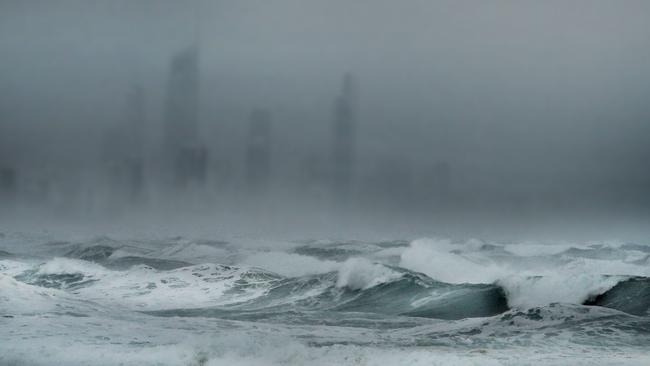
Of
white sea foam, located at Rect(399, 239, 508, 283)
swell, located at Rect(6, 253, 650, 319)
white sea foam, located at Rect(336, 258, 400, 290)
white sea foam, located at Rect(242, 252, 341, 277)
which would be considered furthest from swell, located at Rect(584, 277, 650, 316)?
white sea foam, located at Rect(242, 252, 341, 277)

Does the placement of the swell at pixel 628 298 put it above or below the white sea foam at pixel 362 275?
above

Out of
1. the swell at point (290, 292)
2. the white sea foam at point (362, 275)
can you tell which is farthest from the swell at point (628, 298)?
the white sea foam at point (362, 275)

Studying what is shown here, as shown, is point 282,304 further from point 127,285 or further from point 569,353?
point 569,353

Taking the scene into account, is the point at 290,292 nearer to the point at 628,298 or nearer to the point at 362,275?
the point at 362,275

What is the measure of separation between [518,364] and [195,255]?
117 feet

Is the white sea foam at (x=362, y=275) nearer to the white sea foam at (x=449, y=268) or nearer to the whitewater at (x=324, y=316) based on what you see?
the whitewater at (x=324, y=316)

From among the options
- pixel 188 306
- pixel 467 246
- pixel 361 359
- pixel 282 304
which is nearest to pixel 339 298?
pixel 282 304

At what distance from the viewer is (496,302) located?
18953mm

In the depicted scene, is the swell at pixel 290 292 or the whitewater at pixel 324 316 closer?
the whitewater at pixel 324 316

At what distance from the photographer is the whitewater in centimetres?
1063

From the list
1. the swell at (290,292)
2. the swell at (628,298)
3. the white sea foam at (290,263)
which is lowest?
the white sea foam at (290,263)

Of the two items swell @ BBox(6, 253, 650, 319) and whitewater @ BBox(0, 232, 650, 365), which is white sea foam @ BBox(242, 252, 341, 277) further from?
swell @ BBox(6, 253, 650, 319)

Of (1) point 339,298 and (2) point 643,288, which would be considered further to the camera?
(1) point 339,298

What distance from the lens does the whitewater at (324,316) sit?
1063cm
